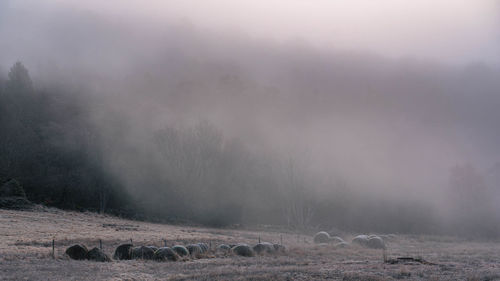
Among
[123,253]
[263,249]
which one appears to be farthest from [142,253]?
[263,249]

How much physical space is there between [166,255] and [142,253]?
6.14ft

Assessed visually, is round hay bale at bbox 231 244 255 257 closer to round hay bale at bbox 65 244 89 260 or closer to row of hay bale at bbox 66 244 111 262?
row of hay bale at bbox 66 244 111 262

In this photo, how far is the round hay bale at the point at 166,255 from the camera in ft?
116

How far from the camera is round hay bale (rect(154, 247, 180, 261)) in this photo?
35375 millimetres

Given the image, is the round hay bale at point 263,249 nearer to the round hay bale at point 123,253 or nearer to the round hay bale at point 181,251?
the round hay bale at point 181,251

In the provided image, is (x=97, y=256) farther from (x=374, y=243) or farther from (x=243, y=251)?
(x=374, y=243)

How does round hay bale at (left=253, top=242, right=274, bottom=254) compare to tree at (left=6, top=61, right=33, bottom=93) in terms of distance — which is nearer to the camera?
round hay bale at (left=253, top=242, right=274, bottom=254)

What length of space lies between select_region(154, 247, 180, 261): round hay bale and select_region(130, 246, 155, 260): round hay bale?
434mm

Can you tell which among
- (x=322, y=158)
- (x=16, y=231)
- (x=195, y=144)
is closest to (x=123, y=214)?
(x=195, y=144)

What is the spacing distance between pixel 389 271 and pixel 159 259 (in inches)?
647

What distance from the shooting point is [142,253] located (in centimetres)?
3606

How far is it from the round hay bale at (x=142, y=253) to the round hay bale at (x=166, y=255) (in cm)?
43

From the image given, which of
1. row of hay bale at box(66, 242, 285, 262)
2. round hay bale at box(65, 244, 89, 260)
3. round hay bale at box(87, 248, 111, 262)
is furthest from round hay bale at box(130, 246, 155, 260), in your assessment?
Answer: round hay bale at box(65, 244, 89, 260)

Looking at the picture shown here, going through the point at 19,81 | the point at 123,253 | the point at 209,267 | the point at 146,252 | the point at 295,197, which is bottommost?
the point at 209,267
